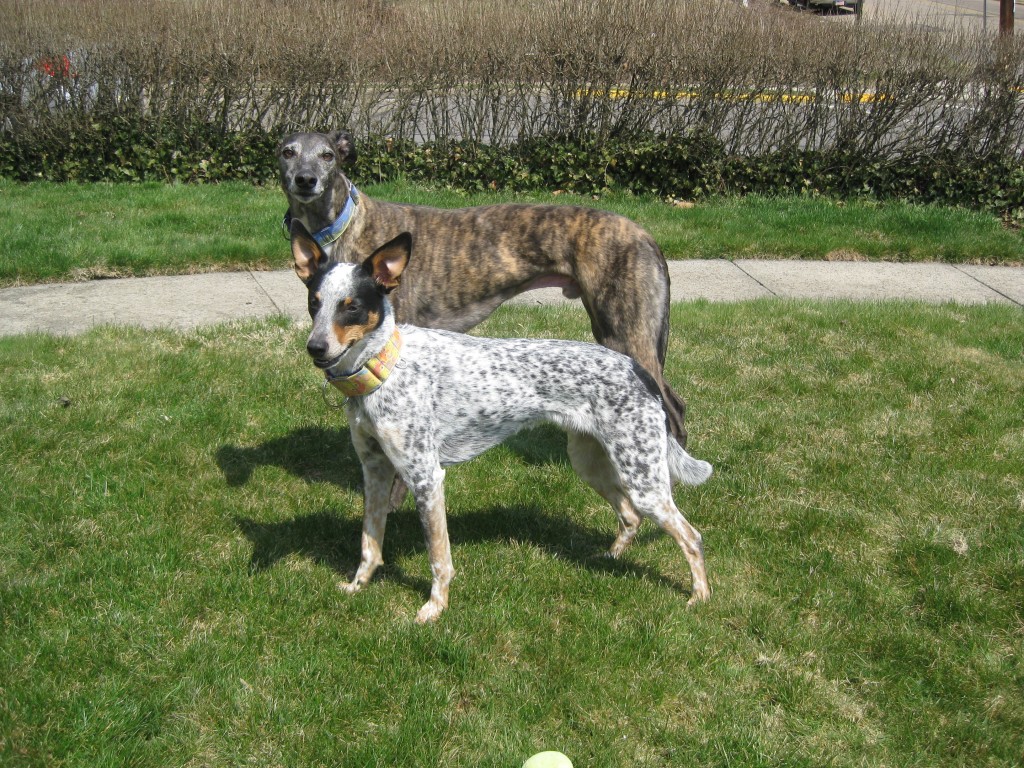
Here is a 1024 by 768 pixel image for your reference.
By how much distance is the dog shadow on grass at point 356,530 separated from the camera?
5.06m

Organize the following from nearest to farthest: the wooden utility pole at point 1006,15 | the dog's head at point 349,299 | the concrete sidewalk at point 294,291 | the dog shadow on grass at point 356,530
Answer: the dog's head at point 349,299 < the dog shadow on grass at point 356,530 < the concrete sidewalk at point 294,291 < the wooden utility pole at point 1006,15

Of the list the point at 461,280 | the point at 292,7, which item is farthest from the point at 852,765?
the point at 292,7

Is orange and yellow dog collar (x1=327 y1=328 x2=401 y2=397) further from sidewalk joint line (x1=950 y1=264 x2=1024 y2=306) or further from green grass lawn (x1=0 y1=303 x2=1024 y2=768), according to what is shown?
sidewalk joint line (x1=950 y1=264 x2=1024 y2=306)

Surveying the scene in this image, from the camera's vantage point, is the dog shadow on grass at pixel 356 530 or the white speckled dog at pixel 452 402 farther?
the dog shadow on grass at pixel 356 530

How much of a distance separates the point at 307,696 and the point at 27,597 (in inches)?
58.1

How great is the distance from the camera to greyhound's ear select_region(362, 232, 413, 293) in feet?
14.0

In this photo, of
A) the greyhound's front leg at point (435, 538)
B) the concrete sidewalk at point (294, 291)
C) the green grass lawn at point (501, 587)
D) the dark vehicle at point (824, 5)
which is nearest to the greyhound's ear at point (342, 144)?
the green grass lawn at point (501, 587)

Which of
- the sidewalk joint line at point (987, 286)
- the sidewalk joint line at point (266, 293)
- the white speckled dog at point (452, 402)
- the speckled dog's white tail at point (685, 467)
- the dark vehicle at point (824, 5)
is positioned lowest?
the sidewalk joint line at point (266, 293)

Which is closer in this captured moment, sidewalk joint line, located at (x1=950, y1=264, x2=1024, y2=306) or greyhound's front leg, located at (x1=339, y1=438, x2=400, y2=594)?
greyhound's front leg, located at (x1=339, y1=438, x2=400, y2=594)

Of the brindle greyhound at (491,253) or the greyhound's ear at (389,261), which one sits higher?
the greyhound's ear at (389,261)

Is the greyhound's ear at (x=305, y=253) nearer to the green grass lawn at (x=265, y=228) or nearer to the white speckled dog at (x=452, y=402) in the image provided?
the white speckled dog at (x=452, y=402)

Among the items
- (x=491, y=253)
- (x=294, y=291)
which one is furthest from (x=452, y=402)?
(x=294, y=291)

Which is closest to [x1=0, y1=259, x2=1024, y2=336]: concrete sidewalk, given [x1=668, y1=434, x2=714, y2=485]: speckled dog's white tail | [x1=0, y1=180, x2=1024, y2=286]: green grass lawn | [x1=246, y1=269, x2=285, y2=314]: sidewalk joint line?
[x1=246, y1=269, x2=285, y2=314]: sidewalk joint line

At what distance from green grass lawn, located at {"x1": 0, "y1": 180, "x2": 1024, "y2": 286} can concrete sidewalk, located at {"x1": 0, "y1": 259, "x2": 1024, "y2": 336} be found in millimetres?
198
